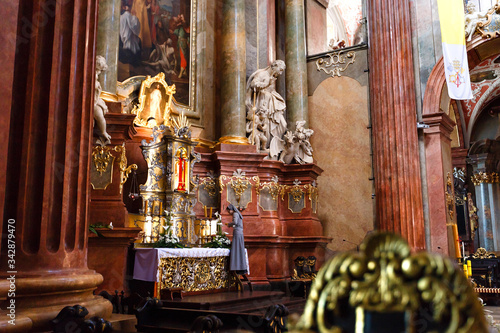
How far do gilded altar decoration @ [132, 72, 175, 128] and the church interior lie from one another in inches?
1.6

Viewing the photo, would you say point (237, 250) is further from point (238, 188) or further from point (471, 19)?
point (471, 19)

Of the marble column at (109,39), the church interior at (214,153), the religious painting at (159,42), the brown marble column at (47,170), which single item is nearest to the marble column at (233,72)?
the church interior at (214,153)

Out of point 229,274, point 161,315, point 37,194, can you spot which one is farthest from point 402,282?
point 229,274

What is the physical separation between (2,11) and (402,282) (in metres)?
2.83

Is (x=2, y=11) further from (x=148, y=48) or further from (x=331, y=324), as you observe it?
(x=148, y=48)

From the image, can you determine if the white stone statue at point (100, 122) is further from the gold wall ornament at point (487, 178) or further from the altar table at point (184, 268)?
the gold wall ornament at point (487, 178)

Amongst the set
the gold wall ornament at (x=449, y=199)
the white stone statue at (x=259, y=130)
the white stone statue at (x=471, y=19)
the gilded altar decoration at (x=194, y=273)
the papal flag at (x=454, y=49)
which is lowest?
the gilded altar decoration at (x=194, y=273)

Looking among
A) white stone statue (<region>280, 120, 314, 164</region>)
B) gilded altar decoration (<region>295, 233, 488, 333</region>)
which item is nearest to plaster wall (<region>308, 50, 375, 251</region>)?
white stone statue (<region>280, 120, 314, 164</region>)

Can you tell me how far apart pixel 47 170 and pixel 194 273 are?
4766mm

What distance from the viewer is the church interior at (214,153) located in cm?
306

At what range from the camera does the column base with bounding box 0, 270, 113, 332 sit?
2.68 metres

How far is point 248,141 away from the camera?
10.5 m

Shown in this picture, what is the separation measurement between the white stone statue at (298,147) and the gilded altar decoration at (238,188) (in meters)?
1.33

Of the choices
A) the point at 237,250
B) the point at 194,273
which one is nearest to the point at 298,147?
the point at 237,250
